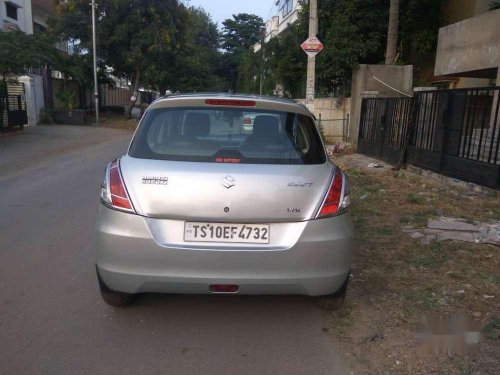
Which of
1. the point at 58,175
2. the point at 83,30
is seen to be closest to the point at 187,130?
the point at 58,175

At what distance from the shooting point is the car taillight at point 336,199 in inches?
128

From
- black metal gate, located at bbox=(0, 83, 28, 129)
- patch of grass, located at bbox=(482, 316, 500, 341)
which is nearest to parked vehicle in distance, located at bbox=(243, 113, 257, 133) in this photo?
patch of grass, located at bbox=(482, 316, 500, 341)

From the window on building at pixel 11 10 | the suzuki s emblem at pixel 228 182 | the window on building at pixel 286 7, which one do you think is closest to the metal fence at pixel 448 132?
the suzuki s emblem at pixel 228 182

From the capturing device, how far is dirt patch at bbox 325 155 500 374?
3.10 m

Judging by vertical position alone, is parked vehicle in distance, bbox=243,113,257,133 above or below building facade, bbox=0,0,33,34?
below

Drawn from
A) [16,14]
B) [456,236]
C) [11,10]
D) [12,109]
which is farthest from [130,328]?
[16,14]

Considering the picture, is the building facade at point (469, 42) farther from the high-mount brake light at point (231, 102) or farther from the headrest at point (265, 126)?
the high-mount brake light at point (231, 102)

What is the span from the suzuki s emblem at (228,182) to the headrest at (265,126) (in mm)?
579

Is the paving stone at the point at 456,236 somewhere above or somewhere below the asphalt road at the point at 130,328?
above

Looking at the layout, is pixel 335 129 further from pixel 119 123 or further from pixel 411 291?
pixel 119 123

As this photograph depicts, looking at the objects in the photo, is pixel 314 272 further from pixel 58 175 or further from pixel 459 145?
pixel 58 175

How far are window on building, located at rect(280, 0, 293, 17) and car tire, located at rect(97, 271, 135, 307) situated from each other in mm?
42534

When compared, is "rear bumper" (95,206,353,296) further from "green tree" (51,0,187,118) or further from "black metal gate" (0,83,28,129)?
"green tree" (51,0,187,118)

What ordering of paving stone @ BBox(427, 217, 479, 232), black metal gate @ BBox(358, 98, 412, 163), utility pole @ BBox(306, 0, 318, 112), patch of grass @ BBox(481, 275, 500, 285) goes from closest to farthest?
patch of grass @ BBox(481, 275, 500, 285) < paving stone @ BBox(427, 217, 479, 232) < black metal gate @ BBox(358, 98, 412, 163) < utility pole @ BBox(306, 0, 318, 112)
